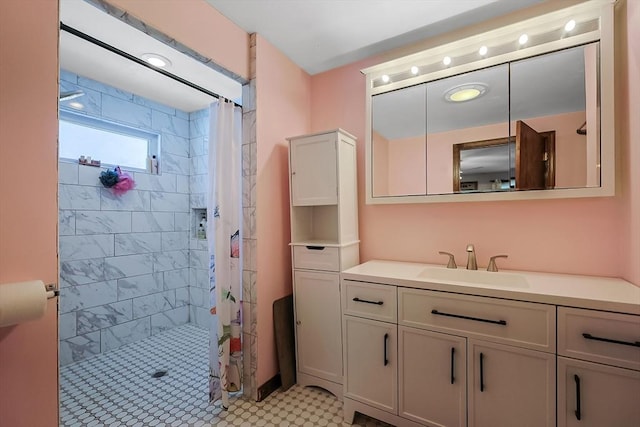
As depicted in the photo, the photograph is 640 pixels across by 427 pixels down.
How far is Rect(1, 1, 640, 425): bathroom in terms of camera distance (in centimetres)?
108

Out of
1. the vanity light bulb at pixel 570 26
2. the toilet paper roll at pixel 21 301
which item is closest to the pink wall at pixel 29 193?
the toilet paper roll at pixel 21 301

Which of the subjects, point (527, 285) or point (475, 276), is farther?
point (475, 276)

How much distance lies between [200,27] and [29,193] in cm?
126

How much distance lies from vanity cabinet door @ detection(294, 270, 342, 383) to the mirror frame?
75cm

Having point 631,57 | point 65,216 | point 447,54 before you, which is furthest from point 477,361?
point 65,216

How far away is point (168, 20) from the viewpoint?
5.06 ft

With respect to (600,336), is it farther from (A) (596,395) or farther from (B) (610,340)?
(A) (596,395)

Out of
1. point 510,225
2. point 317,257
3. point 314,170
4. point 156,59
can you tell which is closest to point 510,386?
point 510,225

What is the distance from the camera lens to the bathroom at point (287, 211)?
108cm

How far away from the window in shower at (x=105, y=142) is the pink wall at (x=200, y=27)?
1730 mm

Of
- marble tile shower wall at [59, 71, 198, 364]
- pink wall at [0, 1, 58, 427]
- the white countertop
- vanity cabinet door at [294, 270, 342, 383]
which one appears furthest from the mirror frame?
marble tile shower wall at [59, 71, 198, 364]

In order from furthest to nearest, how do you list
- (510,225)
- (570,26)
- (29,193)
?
(510,225) < (570,26) < (29,193)

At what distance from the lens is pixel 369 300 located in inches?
67.6

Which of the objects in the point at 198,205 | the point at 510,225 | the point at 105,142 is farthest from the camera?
the point at 198,205
